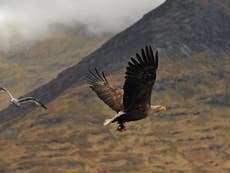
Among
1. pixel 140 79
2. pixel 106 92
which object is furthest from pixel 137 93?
pixel 106 92

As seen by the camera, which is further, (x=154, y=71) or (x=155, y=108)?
(x=155, y=108)

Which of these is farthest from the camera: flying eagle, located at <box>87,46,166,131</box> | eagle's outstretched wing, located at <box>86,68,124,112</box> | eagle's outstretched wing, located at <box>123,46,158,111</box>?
eagle's outstretched wing, located at <box>86,68,124,112</box>

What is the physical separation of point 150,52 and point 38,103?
23.5 meters

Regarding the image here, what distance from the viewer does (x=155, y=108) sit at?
43.1 metres

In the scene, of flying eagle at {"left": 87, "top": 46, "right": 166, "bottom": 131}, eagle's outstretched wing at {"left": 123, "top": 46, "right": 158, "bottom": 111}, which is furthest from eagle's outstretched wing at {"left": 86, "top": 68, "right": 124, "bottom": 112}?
eagle's outstretched wing at {"left": 123, "top": 46, "right": 158, "bottom": 111}

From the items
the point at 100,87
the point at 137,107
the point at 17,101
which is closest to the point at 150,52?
the point at 137,107

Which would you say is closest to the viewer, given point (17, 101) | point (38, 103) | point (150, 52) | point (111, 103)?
point (150, 52)

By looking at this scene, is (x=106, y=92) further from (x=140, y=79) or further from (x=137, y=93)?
(x=140, y=79)

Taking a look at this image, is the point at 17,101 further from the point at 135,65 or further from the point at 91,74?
the point at 135,65

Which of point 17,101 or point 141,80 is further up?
point 17,101

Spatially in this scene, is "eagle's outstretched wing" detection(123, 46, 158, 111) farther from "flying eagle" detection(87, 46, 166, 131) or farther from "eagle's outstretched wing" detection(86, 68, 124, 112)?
"eagle's outstretched wing" detection(86, 68, 124, 112)

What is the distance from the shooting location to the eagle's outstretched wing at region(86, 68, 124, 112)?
44947 mm

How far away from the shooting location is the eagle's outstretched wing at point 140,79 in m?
39.4

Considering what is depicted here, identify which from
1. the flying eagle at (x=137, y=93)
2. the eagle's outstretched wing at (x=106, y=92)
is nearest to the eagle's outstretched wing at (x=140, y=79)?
the flying eagle at (x=137, y=93)
